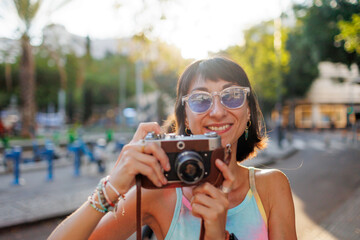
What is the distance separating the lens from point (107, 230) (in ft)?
4.87

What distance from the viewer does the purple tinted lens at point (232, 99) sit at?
1.58m

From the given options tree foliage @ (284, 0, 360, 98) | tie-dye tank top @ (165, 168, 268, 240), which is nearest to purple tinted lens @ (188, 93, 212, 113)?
tie-dye tank top @ (165, 168, 268, 240)

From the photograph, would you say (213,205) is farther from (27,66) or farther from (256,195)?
(27,66)

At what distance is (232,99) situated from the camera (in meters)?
1.59

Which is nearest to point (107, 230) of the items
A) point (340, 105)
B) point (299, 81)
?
point (299, 81)

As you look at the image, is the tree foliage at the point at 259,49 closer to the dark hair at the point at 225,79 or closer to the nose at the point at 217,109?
the dark hair at the point at 225,79

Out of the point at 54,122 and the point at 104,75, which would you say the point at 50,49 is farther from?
the point at 104,75

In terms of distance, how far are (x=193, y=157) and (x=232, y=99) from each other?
0.48 metres

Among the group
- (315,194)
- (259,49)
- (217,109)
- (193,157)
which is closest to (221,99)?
(217,109)

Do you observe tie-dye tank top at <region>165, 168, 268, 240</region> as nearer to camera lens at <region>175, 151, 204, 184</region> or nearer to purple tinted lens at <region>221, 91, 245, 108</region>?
camera lens at <region>175, 151, 204, 184</region>

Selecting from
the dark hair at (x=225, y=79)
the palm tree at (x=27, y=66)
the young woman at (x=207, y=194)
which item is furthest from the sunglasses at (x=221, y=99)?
the palm tree at (x=27, y=66)

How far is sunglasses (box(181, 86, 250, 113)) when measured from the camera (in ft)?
5.20

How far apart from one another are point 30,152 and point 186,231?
13.3 meters

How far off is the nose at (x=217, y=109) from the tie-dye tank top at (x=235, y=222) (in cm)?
43
